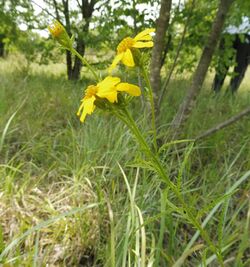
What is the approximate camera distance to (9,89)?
2627mm

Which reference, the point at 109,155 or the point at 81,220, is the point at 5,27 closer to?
the point at 109,155

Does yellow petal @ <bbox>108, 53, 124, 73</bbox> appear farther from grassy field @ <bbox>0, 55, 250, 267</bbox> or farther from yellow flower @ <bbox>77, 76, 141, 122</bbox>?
grassy field @ <bbox>0, 55, 250, 267</bbox>

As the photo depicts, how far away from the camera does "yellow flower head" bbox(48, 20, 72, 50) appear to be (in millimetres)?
608

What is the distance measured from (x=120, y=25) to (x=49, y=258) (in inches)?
77.1

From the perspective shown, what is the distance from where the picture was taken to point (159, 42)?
180cm

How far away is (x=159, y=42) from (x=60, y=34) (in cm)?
125

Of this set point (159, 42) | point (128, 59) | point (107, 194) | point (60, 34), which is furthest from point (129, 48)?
point (159, 42)

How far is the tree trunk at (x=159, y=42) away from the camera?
5.71ft

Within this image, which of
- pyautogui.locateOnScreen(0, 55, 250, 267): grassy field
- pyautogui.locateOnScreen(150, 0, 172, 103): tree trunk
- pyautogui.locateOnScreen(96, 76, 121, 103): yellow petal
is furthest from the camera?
pyautogui.locateOnScreen(150, 0, 172, 103): tree trunk

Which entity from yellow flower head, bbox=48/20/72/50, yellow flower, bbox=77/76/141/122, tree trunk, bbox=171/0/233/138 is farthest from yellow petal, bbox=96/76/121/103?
tree trunk, bbox=171/0/233/138

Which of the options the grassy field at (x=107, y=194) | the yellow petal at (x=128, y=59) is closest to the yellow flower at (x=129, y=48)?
the yellow petal at (x=128, y=59)

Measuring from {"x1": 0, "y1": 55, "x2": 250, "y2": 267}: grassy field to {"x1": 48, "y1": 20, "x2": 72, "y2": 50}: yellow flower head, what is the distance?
260 mm

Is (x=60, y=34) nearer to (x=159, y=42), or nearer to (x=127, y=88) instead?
(x=127, y=88)

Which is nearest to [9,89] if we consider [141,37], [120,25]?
[120,25]
